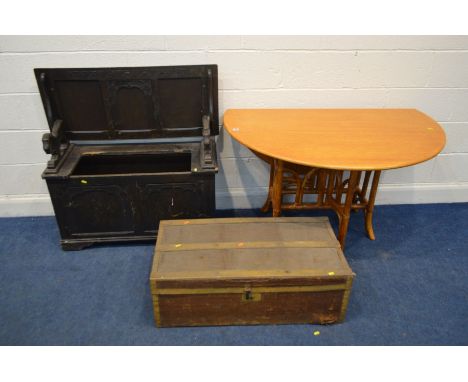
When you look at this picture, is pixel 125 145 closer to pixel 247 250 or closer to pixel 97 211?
pixel 97 211

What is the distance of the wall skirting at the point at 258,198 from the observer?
253 centimetres

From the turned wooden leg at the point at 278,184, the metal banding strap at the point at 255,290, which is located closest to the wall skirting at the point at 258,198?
the turned wooden leg at the point at 278,184

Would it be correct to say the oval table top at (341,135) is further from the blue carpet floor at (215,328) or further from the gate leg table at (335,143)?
the blue carpet floor at (215,328)

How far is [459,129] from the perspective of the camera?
2480 millimetres

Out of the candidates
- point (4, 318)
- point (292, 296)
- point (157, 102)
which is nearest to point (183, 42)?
point (157, 102)

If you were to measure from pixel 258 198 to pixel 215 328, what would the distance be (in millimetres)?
1065

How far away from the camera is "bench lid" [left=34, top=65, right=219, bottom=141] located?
6.81 feet

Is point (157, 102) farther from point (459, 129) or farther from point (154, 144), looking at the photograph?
point (459, 129)

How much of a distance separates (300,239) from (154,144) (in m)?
1.07

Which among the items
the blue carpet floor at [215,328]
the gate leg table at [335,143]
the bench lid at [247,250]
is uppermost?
the gate leg table at [335,143]

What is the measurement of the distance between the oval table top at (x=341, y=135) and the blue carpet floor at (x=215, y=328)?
29.5 inches

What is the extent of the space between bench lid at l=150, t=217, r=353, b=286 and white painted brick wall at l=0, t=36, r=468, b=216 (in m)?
0.68

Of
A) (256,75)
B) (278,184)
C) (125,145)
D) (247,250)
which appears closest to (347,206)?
(278,184)

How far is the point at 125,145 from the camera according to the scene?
2.29m
